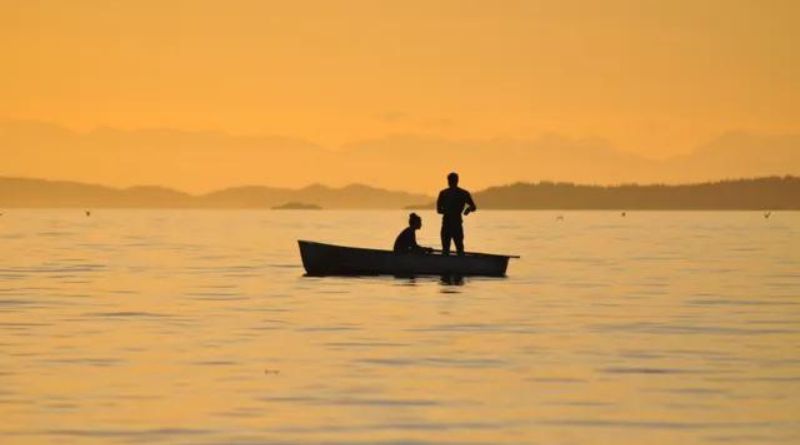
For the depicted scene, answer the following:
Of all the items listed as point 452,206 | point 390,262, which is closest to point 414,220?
point 452,206

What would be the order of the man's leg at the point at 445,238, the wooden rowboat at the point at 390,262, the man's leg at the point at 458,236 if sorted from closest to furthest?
Result: the man's leg at the point at 458,236
the man's leg at the point at 445,238
the wooden rowboat at the point at 390,262

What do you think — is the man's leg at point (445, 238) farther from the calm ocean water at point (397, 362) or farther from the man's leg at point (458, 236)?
the calm ocean water at point (397, 362)

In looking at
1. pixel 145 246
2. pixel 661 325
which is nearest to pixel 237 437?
pixel 661 325

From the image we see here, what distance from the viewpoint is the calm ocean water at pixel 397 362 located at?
17.5m

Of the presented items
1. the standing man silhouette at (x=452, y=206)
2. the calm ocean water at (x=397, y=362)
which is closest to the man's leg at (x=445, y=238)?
the standing man silhouette at (x=452, y=206)

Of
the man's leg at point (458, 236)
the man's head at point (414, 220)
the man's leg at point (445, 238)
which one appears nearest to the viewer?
the man's head at point (414, 220)

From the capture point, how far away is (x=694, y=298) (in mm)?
39844

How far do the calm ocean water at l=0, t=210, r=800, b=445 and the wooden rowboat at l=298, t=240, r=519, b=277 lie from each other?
1.45 ft

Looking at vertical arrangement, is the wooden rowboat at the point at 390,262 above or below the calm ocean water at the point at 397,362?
above

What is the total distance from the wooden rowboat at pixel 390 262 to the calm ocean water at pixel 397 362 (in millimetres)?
443

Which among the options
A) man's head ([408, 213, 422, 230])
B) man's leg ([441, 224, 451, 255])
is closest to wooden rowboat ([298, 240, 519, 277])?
man's leg ([441, 224, 451, 255])

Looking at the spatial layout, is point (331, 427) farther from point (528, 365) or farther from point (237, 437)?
point (528, 365)

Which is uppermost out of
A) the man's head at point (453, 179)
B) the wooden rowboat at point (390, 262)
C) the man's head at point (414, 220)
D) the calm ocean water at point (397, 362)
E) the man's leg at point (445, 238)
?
the man's head at point (453, 179)

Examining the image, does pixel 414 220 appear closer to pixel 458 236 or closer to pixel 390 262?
pixel 458 236
